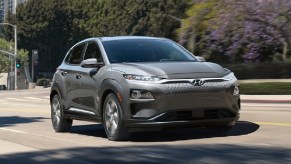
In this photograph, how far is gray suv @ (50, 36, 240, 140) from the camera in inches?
329

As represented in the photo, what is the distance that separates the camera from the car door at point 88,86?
9.61 metres

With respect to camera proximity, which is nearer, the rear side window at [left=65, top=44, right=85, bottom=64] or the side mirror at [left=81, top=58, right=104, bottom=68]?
the side mirror at [left=81, top=58, right=104, bottom=68]

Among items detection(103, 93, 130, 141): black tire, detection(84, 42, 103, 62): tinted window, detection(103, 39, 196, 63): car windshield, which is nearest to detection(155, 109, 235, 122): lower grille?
detection(103, 93, 130, 141): black tire

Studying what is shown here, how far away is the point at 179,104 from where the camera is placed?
330 inches

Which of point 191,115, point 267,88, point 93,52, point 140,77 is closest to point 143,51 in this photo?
point 93,52

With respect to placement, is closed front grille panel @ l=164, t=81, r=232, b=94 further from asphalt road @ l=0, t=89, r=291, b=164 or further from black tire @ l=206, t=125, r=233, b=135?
black tire @ l=206, t=125, r=233, b=135

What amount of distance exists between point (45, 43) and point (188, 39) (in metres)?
71.3

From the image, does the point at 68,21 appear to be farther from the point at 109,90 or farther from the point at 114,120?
the point at 114,120

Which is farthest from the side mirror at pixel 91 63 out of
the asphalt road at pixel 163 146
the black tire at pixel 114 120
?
the asphalt road at pixel 163 146

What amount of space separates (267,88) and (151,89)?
1617 cm

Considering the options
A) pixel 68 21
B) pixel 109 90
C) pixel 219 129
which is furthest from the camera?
pixel 68 21

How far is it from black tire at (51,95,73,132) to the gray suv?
114cm

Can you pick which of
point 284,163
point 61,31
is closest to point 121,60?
point 284,163

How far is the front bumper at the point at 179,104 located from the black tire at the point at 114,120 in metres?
0.19
